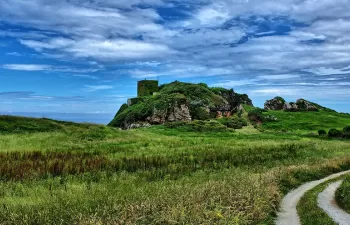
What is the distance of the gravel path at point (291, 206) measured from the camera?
19.5m

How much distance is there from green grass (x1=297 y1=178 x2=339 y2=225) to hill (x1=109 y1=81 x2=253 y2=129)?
3285 inches

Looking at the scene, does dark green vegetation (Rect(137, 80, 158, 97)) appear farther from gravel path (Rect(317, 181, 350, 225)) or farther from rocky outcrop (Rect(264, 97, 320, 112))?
gravel path (Rect(317, 181, 350, 225))

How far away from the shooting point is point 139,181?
950 inches

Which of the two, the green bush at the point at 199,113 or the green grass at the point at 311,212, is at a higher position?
the green bush at the point at 199,113

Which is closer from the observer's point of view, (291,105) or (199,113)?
(199,113)

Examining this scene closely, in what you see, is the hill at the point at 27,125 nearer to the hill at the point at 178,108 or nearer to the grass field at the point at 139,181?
the grass field at the point at 139,181

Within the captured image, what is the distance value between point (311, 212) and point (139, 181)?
35.1 feet

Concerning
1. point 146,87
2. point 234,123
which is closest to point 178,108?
point 234,123

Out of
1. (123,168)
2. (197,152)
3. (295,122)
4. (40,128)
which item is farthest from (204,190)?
(295,122)

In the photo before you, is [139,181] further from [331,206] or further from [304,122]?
[304,122]

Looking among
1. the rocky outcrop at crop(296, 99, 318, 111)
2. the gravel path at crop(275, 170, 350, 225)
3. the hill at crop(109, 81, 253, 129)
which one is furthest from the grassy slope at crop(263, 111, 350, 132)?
the gravel path at crop(275, 170, 350, 225)

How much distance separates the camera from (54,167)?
28.1 meters

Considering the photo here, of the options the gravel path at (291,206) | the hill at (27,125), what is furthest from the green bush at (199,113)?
the gravel path at (291,206)

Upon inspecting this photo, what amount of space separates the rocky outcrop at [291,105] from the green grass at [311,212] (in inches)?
4474
